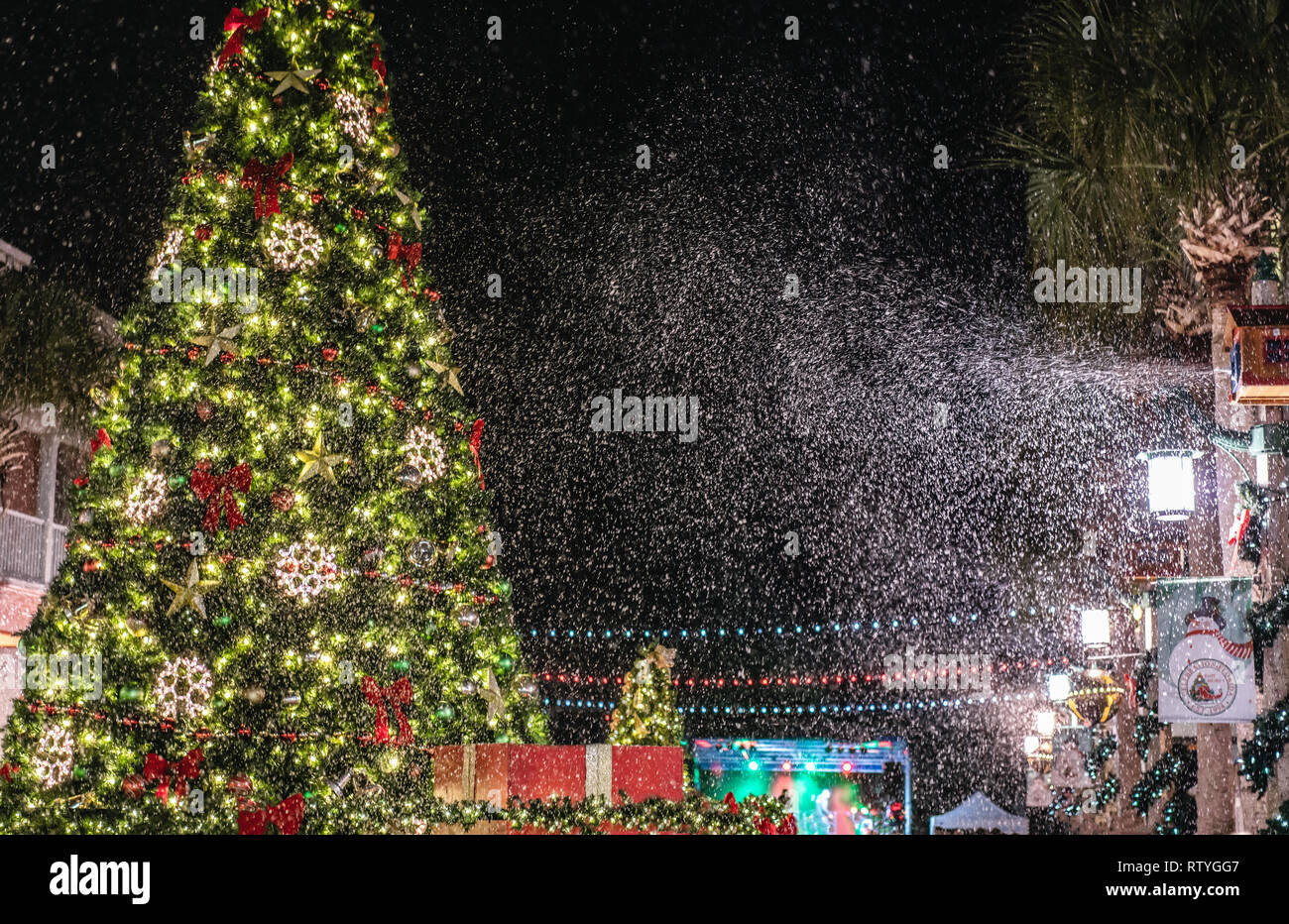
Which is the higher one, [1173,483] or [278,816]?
[1173,483]

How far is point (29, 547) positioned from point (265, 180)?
502 inches

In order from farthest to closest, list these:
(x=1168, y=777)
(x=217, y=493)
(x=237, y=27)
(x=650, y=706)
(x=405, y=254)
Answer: (x=650, y=706) < (x=1168, y=777) < (x=405, y=254) < (x=237, y=27) < (x=217, y=493)

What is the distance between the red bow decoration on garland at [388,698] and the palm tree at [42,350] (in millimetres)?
9431

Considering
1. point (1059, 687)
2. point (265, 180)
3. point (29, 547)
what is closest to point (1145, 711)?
point (1059, 687)

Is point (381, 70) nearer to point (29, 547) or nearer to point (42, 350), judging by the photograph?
point (42, 350)

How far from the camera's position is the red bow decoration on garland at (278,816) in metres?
8.52

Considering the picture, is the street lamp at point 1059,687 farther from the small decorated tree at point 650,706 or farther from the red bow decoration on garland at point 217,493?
the red bow decoration on garland at point 217,493

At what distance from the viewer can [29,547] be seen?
64.7 ft

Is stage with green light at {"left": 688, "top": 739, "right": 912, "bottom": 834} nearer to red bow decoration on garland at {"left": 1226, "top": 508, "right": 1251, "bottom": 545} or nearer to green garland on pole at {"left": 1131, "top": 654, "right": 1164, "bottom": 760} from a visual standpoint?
green garland on pole at {"left": 1131, "top": 654, "right": 1164, "bottom": 760}

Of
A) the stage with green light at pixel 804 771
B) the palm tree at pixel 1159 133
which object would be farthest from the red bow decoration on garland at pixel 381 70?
the stage with green light at pixel 804 771

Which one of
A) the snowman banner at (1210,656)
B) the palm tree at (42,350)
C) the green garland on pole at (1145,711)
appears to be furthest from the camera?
the green garland on pole at (1145,711)

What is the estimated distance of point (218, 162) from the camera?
9523 millimetres

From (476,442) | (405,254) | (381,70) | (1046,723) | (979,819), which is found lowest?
(979,819)
